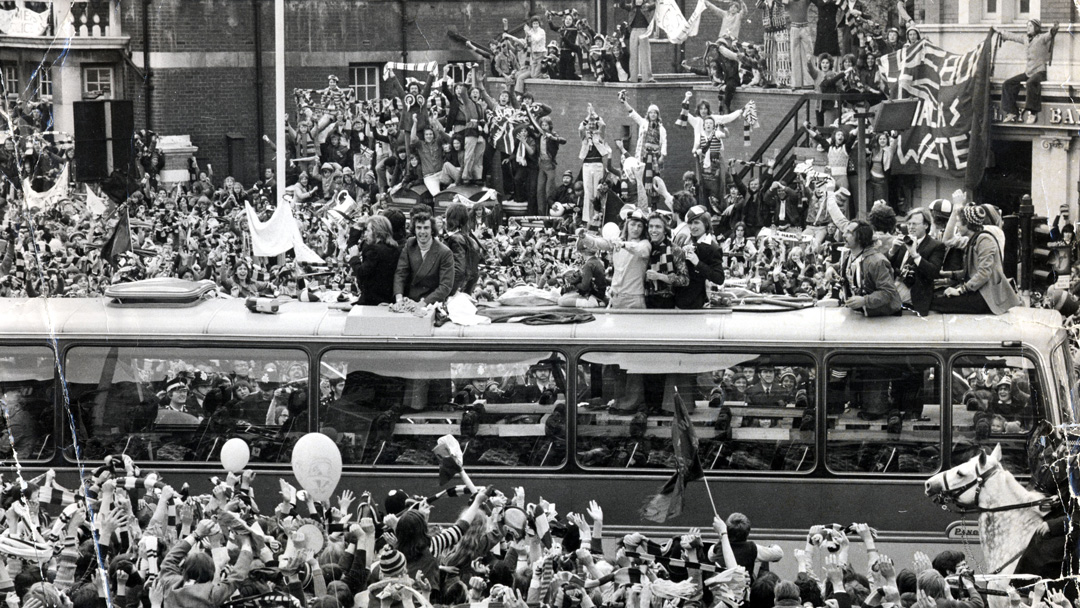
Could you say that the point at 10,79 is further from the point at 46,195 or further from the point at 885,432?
the point at 885,432

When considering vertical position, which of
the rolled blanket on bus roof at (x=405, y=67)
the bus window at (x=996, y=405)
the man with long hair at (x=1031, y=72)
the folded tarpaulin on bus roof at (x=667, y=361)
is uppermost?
the rolled blanket on bus roof at (x=405, y=67)

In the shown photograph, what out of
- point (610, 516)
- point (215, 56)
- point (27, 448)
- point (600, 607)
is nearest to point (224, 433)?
point (27, 448)

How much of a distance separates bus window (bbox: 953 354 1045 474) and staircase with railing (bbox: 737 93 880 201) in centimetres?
1486

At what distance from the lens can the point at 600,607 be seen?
31.5 ft

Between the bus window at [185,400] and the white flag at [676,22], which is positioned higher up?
the white flag at [676,22]

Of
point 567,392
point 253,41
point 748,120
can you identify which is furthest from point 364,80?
point 567,392

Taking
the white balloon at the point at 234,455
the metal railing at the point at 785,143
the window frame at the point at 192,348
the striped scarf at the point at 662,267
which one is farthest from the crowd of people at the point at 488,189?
the white balloon at the point at 234,455

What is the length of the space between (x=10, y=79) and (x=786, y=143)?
49.1ft

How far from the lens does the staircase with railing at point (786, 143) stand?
27734 millimetres

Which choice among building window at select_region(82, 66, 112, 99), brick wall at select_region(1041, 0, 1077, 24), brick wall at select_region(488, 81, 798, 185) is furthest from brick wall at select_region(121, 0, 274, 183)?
brick wall at select_region(1041, 0, 1077, 24)

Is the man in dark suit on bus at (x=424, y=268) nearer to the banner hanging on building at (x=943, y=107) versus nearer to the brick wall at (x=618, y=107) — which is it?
the banner hanging on building at (x=943, y=107)

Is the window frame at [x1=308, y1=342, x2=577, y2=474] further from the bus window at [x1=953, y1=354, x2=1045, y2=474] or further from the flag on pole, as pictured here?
the flag on pole

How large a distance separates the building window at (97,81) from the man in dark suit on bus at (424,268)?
20017 millimetres

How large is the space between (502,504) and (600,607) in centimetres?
175
